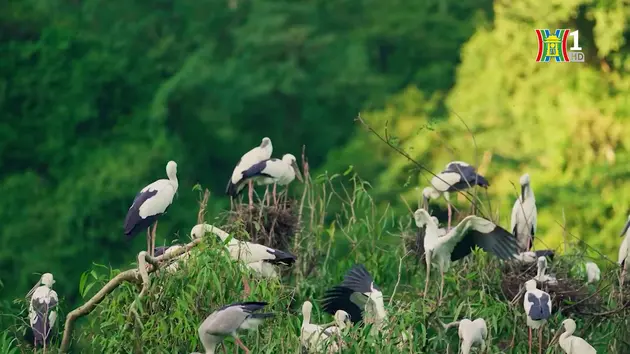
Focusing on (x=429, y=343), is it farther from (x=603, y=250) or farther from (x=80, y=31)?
(x=80, y=31)

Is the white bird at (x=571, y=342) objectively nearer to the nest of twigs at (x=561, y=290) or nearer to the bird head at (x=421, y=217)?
the nest of twigs at (x=561, y=290)

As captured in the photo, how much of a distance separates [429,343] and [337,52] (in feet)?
40.4

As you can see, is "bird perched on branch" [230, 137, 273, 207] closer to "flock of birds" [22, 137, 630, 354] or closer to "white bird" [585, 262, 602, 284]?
"flock of birds" [22, 137, 630, 354]

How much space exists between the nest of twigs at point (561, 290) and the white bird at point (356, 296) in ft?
2.34

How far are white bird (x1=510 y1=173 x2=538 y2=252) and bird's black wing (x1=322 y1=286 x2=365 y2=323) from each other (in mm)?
1180

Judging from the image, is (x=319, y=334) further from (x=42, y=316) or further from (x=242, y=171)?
(x=242, y=171)

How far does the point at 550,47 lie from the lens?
15.4 metres

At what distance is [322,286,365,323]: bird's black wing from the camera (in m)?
8.95

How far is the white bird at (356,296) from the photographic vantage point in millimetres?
8492

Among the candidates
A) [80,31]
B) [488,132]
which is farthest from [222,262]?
[80,31]

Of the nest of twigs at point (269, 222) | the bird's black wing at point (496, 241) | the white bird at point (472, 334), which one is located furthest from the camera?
the nest of twigs at point (269, 222)

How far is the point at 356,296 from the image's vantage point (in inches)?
350

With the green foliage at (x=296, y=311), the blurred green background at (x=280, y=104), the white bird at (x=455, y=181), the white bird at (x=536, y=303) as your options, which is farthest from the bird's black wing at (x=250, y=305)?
the blurred green background at (x=280, y=104)

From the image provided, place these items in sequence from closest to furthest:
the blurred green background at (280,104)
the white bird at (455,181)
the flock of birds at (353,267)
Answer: the flock of birds at (353,267) → the white bird at (455,181) → the blurred green background at (280,104)
